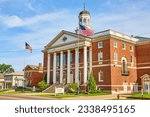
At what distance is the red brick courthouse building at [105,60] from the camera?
46.3 metres

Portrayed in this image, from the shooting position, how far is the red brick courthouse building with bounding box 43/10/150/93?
46.3 meters

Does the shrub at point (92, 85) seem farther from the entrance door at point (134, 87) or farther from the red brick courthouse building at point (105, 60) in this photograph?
the entrance door at point (134, 87)

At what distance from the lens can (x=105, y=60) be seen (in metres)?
46.6

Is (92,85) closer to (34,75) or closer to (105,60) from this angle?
(105,60)

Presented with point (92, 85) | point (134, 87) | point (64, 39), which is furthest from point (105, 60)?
point (64, 39)

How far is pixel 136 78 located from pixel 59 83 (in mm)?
17758

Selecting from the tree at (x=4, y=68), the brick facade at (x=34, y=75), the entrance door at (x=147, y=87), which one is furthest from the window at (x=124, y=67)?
the tree at (x=4, y=68)

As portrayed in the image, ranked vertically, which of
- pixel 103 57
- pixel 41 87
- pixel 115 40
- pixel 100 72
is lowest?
pixel 41 87

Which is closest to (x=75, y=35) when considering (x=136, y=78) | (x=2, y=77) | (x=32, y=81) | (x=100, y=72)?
(x=100, y=72)

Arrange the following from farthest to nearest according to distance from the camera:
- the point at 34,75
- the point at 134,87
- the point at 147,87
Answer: the point at 34,75
the point at 134,87
the point at 147,87

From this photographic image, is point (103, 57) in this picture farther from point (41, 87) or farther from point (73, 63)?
point (41, 87)

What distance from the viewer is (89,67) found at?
49.7 meters

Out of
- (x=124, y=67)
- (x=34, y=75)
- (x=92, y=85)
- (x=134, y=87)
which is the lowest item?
(x=134, y=87)

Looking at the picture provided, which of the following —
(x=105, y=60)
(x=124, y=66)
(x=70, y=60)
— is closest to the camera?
(x=105, y=60)
